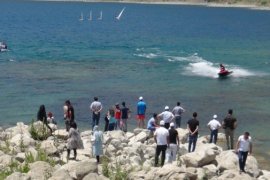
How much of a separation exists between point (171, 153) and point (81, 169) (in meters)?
5.02

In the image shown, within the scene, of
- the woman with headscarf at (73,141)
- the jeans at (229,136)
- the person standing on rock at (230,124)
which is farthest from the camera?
the jeans at (229,136)

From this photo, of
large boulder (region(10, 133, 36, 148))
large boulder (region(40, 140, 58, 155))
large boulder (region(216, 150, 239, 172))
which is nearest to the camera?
large boulder (region(216, 150, 239, 172))

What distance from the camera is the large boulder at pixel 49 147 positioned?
24.6 meters

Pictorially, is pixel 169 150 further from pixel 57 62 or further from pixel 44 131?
pixel 57 62

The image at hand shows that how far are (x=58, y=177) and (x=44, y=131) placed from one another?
8.75 meters

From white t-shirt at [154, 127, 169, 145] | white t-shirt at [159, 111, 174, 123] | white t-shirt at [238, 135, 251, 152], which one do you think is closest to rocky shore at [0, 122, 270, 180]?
white t-shirt at [238, 135, 251, 152]

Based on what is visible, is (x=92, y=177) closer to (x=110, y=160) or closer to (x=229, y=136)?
(x=110, y=160)

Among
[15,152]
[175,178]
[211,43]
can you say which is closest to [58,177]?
[175,178]

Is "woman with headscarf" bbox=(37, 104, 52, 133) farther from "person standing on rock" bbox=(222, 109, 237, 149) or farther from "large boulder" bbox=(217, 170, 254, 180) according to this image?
"large boulder" bbox=(217, 170, 254, 180)

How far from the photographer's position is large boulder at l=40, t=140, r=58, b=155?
24562 mm

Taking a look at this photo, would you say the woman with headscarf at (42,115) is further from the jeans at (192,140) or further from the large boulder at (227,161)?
the large boulder at (227,161)

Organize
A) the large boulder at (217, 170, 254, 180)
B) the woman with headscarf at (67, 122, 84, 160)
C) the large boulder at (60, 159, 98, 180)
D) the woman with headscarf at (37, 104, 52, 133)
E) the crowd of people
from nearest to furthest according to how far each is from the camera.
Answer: the large boulder at (60, 159, 98, 180)
the large boulder at (217, 170, 254, 180)
the crowd of people
the woman with headscarf at (67, 122, 84, 160)
the woman with headscarf at (37, 104, 52, 133)

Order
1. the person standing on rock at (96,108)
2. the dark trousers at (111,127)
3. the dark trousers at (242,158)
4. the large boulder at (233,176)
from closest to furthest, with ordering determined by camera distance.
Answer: the large boulder at (233,176) → the dark trousers at (242,158) → the dark trousers at (111,127) → the person standing on rock at (96,108)

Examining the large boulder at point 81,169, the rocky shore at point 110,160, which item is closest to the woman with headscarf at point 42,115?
the rocky shore at point 110,160
